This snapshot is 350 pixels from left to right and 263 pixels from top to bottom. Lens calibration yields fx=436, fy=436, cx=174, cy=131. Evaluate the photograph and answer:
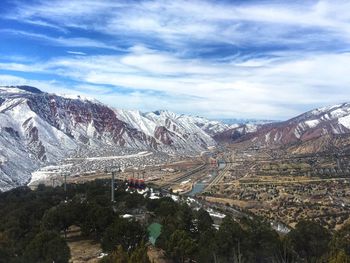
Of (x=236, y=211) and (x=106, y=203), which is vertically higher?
(x=106, y=203)

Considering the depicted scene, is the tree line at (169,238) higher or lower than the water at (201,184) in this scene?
higher

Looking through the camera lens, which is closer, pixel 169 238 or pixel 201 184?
pixel 169 238

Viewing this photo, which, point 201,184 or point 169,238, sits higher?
point 169,238

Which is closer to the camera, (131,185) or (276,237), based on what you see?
(276,237)

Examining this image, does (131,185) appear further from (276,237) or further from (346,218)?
(276,237)

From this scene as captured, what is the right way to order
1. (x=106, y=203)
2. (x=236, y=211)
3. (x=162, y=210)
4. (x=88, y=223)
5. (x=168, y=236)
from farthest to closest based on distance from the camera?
(x=236, y=211) < (x=106, y=203) < (x=162, y=210) < (x=88, y=223) < (x=168, y=236)

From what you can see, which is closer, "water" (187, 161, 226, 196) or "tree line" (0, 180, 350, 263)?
"tree line" (0, 180, 350, 263)

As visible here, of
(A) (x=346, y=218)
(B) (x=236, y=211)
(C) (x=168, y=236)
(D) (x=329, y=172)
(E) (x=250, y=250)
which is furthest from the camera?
(D) (x=329, y=172)

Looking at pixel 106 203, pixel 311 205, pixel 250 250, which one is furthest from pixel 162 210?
pixel 311 205

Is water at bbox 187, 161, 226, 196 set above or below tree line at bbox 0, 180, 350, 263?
below

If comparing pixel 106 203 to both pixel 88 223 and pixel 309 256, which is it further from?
pixel 309 256

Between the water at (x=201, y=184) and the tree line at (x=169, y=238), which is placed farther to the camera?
the water at (x=201, y=184)
